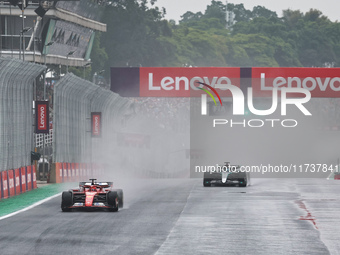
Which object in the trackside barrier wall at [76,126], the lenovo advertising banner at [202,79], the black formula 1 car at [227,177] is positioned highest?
the lenovo advertising banner at [202,79]

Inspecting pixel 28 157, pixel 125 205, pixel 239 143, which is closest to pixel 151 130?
pixel 239 143

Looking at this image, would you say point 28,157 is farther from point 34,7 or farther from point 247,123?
point 247,123

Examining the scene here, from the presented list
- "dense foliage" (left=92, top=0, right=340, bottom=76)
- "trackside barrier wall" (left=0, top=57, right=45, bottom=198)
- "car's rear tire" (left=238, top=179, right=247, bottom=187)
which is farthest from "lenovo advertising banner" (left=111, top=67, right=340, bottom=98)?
"dense foliage" (left=92, top=0, right=340, bottom=76)

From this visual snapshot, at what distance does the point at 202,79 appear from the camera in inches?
2186

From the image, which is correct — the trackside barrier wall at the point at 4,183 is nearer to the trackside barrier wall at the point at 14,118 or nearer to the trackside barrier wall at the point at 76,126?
the trackside barrier wall at the point at 14,118

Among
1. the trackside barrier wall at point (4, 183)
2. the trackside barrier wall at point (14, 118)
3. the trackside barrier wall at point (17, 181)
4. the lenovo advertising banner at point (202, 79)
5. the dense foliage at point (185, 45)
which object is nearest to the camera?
the trackside barrier wall at point (4, 183)

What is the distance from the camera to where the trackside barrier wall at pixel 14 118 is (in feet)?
89.9

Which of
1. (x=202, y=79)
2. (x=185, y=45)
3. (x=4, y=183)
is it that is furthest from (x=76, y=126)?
(x=185, y=45)

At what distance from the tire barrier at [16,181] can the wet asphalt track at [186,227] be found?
190 centimetres

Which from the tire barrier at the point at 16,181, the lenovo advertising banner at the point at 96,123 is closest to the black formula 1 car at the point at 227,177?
the tire barrier at the point at 16,181

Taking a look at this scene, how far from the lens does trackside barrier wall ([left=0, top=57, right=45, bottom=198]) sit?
27.4 m

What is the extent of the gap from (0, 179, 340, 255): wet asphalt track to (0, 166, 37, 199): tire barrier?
1.90m

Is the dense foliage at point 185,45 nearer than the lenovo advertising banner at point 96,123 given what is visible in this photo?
No

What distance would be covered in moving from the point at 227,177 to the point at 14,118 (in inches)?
309
